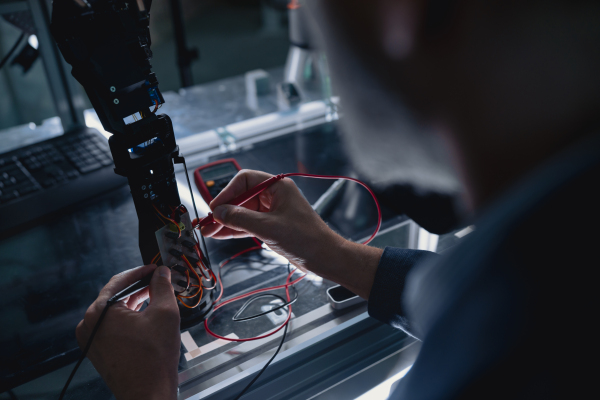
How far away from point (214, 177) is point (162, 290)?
1.29ft

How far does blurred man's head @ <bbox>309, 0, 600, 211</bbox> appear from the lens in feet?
1.41

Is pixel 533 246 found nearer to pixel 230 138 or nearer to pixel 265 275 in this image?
pixel 265 275

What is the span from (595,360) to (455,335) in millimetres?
110

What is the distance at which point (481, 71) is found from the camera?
1.60 feet

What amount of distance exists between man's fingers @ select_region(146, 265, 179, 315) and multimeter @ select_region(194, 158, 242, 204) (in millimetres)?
313

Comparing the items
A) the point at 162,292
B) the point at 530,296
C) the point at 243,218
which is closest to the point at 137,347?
the point at 162,292

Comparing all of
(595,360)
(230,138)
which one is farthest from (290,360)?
(230,138)

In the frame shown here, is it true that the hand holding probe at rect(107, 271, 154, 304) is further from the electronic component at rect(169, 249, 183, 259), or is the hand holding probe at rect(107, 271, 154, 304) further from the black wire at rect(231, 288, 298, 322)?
the black wire at rect(231, 288, 298, 322)

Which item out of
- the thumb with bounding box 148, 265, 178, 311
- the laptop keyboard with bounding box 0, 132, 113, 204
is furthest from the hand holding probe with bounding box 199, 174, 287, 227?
the laptop keyboard with bounding box 0, 132, 113, 204

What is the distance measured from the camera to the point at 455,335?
40 centimetres

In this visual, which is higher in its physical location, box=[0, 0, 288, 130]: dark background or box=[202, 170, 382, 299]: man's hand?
box=[0, 0, 288, 130]: dark background

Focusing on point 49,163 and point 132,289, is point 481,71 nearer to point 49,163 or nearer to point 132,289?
point 132,289

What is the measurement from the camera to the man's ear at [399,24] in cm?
54

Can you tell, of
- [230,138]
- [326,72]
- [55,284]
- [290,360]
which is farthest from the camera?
[326,72]
